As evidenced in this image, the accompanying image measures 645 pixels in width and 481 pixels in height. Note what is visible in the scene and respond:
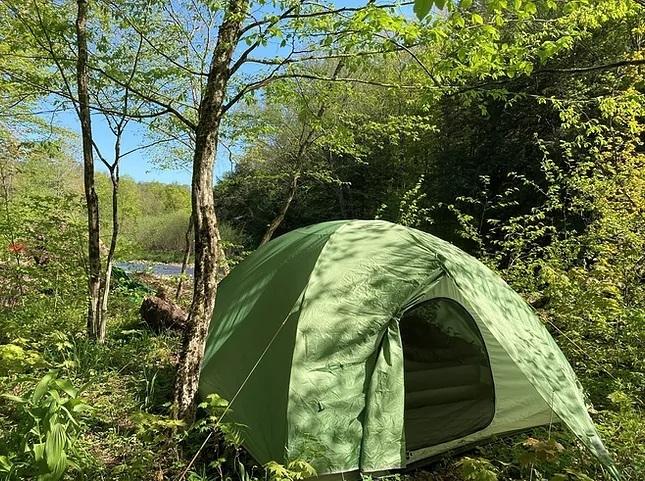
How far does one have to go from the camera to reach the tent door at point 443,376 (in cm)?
344

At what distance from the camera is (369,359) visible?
290cm

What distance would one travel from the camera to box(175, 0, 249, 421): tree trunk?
2.95m

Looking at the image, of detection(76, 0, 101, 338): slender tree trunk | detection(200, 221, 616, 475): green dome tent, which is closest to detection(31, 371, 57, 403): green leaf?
detection(200, 221, 616, 475): green dome tent

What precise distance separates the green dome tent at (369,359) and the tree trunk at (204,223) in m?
0.34

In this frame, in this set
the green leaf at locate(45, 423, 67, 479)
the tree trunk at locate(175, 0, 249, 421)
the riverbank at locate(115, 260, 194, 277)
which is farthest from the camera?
the riverbank at locate(115, 260, 194, 277)

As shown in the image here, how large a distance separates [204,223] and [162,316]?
321 centimetres

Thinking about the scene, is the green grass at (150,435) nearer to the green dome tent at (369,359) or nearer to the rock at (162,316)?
the green dome tent at (369,359)

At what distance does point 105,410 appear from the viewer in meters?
3.54

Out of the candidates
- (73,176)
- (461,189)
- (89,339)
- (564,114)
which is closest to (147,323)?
(89,339)

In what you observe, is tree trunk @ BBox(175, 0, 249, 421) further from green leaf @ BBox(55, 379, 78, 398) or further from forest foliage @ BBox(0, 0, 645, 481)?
green leaf @ BBox(55, 379, 78, 398)

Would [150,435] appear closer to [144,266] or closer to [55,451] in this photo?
[55,451]

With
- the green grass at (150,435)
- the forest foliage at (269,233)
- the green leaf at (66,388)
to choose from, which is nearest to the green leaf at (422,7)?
the forest foliage at (269,233)

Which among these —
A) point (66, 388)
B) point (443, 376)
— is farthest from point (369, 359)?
point (66, 388)

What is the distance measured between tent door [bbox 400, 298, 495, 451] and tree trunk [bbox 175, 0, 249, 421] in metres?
1.40
